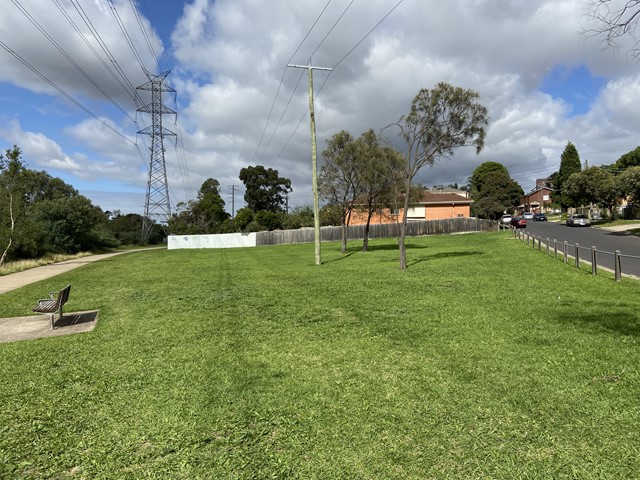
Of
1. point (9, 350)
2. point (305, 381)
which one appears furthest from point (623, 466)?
point (9, 350)

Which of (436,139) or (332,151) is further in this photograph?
(332,151)

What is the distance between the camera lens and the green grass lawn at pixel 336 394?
311cm

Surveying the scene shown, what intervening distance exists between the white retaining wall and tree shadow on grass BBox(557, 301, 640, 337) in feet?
140

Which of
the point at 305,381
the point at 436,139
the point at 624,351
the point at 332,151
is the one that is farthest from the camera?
the point at 332,151

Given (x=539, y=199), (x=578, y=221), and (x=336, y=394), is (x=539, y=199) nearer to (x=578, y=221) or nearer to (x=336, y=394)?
(x=578, y=221)

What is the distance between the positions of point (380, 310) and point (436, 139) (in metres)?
10.8

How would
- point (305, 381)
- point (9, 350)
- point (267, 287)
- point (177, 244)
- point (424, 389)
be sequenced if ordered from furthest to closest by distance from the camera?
point (177, 244)
point (267, 287)
point (9, 350)
point (305, 381)
point (424, 389)

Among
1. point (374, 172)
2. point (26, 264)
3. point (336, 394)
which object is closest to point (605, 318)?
point (336, 394)

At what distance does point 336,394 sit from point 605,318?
5195 millimetres

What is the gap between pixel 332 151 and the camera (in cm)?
2778

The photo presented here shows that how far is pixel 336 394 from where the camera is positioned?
170 inches

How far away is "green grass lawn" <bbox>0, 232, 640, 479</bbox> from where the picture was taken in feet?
10.2

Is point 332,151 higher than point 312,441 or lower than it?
higher

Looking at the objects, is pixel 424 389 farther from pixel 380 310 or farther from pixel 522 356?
pixel 380 310
